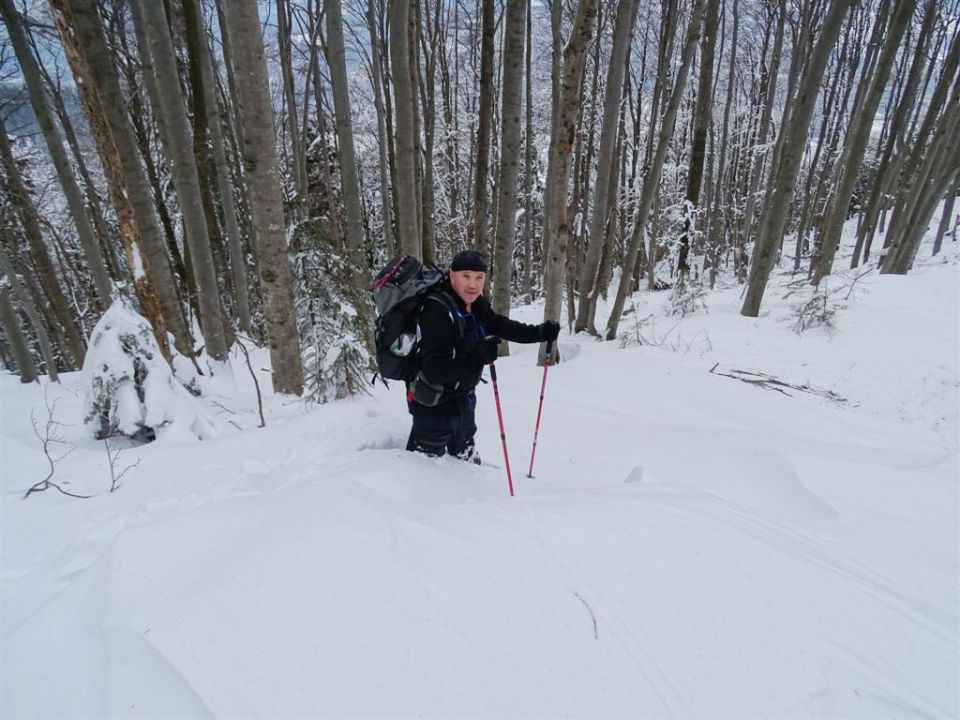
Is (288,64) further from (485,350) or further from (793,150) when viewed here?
(485,350)

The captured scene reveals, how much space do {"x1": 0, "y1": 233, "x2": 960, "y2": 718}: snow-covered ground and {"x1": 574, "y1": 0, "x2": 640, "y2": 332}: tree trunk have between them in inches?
267

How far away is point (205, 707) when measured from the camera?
1.25 metres

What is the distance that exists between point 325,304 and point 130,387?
2.82 m

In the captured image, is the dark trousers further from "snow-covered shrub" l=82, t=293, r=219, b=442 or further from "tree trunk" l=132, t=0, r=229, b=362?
"tree trunk" l=132, t=0, r=229, b=362

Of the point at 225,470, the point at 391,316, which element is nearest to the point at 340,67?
the point at 391,316

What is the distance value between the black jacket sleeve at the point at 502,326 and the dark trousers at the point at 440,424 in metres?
0.59

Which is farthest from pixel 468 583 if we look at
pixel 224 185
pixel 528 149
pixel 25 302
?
pixel 528 149

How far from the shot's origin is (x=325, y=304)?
7000mm

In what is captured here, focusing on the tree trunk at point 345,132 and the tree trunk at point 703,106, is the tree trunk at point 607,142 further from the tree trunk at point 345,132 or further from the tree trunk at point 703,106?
the tree trunk at point 345,132

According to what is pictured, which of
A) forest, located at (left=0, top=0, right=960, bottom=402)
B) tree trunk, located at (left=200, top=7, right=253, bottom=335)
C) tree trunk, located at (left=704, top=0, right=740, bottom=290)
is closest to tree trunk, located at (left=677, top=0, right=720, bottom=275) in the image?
forest, located at (left=0, top=0, right=960, bottom=402)

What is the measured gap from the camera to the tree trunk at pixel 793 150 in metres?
7.71

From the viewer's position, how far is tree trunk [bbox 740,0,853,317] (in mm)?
7711

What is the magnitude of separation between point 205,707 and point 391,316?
2.29 m

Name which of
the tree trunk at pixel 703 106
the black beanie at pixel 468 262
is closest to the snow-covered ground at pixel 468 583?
the black beanie at pixel 468 262
